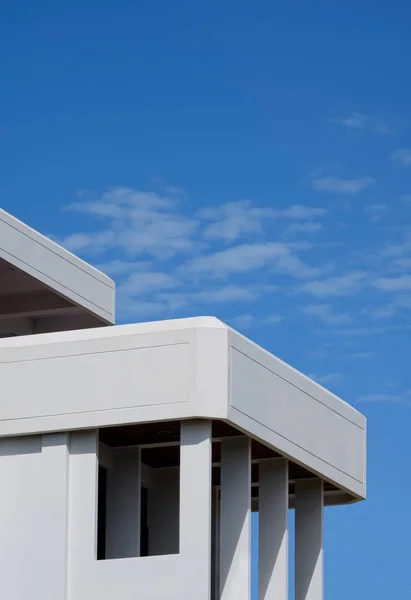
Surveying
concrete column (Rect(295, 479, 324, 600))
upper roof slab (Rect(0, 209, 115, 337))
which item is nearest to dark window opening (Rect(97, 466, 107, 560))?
concrete column (Rect(295, 479, 324, 600))

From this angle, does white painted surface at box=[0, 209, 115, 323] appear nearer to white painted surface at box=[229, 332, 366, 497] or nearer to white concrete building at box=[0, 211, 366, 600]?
white concrete building at box=[0, 211, 366, 600]

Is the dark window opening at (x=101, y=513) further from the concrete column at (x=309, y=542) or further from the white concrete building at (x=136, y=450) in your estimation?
the concrete column at (x=309, y=542)

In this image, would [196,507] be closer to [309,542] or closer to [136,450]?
A: [136,450]

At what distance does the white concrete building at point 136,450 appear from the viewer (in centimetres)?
2023

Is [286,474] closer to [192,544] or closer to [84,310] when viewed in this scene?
[192,544]

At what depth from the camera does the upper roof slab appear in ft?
90.4

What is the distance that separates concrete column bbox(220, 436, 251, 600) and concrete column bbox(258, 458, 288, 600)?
61.4 inches

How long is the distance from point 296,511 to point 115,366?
5.20 metres

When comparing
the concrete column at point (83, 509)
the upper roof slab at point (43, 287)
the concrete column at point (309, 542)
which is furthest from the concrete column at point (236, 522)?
the upper roof slab at point (43, 287)

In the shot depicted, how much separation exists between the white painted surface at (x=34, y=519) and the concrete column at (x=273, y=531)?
11.2ft

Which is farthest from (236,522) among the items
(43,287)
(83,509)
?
(43,287)

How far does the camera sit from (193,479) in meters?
20.1

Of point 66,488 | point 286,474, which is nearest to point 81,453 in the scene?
point 66,488

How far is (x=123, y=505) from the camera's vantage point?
22.6 metres
